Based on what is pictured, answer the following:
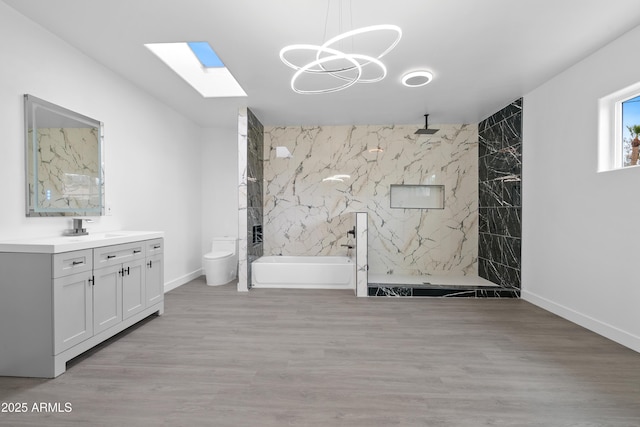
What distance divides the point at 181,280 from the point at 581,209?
5.29 metres

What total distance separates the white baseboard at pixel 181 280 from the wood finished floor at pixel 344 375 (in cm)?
117

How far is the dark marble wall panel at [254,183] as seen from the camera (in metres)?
4.55

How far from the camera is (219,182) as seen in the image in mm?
5531

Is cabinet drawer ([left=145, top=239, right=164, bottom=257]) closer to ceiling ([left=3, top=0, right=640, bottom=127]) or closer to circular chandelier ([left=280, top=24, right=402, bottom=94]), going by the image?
ceiling ([left=3, top=0, right=640, bottom=127])

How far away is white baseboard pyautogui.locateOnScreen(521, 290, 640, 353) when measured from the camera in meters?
2.56

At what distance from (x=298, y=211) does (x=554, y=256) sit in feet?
12.3

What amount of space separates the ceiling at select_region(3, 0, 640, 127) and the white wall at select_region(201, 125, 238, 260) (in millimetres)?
1631

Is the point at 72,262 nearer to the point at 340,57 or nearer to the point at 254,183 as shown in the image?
the point at 340,57

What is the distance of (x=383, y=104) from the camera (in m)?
4.31

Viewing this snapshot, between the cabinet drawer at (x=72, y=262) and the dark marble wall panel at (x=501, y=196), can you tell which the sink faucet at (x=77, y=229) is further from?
the dark marble wall panel at (x=501, y=196)

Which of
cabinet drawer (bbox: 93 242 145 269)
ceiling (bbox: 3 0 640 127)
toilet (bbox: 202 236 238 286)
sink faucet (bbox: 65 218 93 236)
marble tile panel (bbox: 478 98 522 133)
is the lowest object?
toilet (bbox: 202 236 238 286)

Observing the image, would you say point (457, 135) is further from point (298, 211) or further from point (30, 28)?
point (30, 28)

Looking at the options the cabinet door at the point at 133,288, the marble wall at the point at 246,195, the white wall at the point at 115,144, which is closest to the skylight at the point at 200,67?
the marble wall at the point at 246,195

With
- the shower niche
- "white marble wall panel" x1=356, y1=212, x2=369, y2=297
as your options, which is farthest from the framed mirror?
the shower niche
